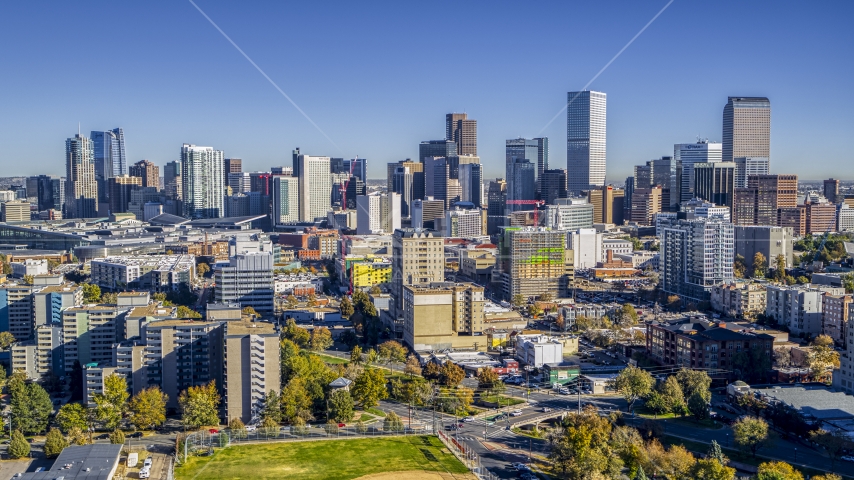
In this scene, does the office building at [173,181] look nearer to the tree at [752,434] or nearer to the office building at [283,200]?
the office building at [283,200]

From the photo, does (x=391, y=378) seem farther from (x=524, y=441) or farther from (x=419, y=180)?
(x=419, y=180)

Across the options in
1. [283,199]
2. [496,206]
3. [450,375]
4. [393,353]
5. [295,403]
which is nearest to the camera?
[295,403]

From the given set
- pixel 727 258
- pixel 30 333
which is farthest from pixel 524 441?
pixel 727 258

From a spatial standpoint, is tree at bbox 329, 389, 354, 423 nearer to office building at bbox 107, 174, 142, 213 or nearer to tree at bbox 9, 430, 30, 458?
tree at bbox 9, 430, 30, 458

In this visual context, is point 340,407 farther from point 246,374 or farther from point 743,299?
point 743,299

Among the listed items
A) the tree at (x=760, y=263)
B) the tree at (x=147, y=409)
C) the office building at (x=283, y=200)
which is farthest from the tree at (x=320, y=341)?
the office building at (x=283, y=200)

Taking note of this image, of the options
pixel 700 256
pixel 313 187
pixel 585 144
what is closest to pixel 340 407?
pixel 700 256
